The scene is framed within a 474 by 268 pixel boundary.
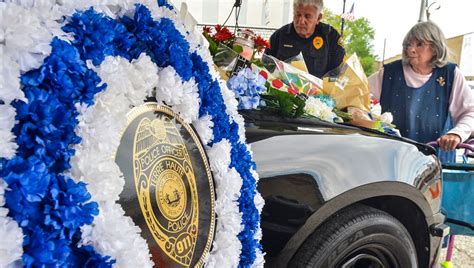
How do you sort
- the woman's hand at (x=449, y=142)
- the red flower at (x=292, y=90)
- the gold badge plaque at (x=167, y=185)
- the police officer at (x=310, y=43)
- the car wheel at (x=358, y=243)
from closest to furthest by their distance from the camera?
the gold badge plaque at (x=167, y=185) < the car wheel at (x=358, y=243) < the red flower at (x=292, y=90) < the woman's hand at (x=449, y=142) < the police officer at (x=310, y=43)

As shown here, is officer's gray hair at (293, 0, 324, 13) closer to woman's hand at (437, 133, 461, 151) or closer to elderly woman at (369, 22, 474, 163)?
elderly woman at (369, 22, 474, 163)

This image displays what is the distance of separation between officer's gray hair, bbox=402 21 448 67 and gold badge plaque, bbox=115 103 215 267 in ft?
8.04

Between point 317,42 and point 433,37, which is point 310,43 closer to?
point 317,42

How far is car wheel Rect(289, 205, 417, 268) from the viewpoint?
1769mm

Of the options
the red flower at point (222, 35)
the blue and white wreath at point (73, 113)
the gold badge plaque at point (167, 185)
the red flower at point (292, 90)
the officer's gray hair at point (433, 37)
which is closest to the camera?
the blue and white wreath at point (73, 113)

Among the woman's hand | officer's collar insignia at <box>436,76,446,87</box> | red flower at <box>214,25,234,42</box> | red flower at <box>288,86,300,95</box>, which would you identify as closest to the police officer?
officer's collar insignia at <box>436,76,446,87</box>

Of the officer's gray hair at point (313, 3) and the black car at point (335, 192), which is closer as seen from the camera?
the black car at point (335, 192)

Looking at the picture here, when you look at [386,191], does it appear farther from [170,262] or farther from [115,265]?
[115,265]

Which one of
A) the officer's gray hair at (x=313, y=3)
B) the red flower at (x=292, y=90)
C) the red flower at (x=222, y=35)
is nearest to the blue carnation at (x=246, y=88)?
the red flower at (x=292, y=90)

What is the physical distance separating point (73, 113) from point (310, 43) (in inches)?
121

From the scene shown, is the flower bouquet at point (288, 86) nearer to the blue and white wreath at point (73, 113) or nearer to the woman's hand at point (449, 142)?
the woman's hand at point (449, 142)

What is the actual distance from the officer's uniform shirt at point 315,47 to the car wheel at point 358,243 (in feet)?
6.23

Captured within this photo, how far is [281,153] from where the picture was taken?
5.40 ft

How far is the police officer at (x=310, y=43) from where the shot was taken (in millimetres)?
3594
